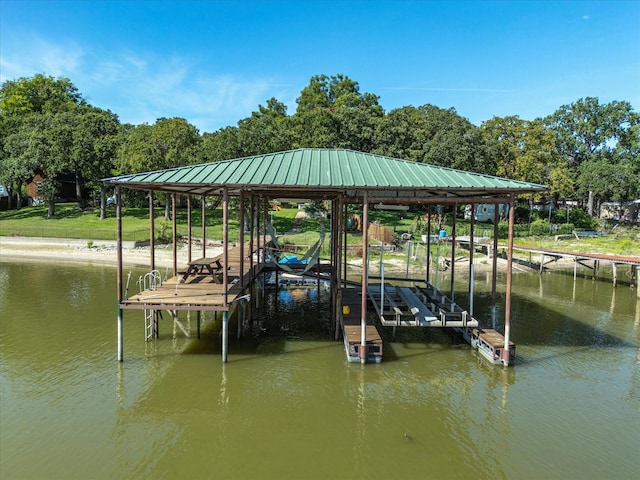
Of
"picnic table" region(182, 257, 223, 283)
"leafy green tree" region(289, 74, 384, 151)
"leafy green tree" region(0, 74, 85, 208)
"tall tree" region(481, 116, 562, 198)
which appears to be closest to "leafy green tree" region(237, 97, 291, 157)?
"leafy green tree" region(289, 74, 384, 151)

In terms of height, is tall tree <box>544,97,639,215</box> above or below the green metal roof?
above

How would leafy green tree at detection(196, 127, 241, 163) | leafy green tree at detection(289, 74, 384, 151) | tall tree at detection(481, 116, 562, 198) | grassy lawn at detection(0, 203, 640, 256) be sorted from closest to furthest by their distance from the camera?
grassy lawn at detection(0, 203, 640, 256), leafy green tree at detection(196, 127, 241, 163), leafy green tree at detection(289, 74, 384, 151), tall tree at detection(481, 116, 562, 198)

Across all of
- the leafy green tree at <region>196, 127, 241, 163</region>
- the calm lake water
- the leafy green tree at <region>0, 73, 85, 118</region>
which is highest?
the leafy green tree at <region>0, 73, 85, 118</region>

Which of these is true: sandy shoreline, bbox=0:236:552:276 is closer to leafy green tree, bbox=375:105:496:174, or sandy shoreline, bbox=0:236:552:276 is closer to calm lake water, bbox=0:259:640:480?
leafy green tree, bbox=375:105:496:174

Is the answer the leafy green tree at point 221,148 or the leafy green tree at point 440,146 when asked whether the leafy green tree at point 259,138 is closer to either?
the leafy green tree at point 221,148

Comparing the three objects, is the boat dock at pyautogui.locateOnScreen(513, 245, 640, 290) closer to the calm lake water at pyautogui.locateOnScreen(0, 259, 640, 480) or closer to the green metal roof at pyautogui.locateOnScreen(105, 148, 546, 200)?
the calm lake water at pyautogui.locateOnScreen(0, 259, 640, 480)

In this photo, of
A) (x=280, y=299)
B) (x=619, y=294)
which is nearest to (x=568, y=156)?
(x=619, y=294)

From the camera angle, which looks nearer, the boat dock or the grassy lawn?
the boat dock

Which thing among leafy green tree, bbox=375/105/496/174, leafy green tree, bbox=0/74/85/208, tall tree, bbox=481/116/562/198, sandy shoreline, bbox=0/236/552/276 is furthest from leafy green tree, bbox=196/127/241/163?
tall tree, bbox=481/116/562/198

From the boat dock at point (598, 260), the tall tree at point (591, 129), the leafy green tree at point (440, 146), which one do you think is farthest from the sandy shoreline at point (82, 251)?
the tall tree at point (591, 129)

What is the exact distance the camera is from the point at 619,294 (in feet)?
78.4

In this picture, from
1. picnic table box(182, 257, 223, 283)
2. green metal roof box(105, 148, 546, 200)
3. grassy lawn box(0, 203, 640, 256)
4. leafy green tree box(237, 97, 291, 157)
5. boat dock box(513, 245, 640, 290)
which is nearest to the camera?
green metal roof box(105, 148, 546, 200)

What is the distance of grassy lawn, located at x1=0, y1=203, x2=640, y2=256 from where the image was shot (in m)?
35.3

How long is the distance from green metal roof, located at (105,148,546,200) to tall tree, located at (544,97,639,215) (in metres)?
53.4
